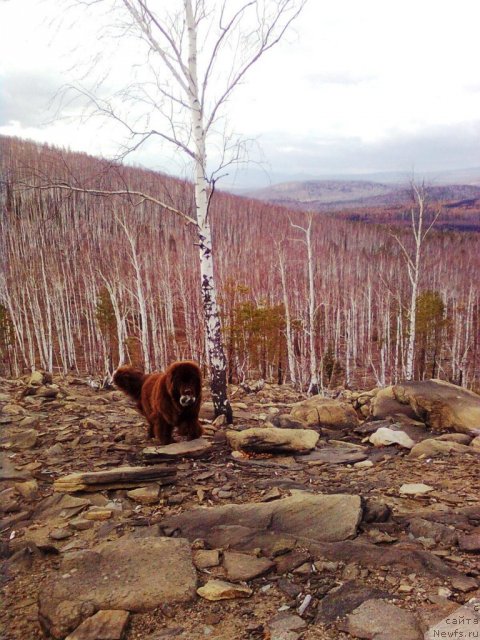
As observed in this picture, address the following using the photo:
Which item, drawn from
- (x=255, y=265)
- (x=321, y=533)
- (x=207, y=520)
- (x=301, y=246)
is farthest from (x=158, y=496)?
A: (x=301, y=246)

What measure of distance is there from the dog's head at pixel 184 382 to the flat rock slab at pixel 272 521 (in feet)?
5.79

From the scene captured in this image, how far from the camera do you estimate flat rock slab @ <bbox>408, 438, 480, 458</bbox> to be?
5.76m

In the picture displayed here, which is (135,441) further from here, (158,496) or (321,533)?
(321,533)

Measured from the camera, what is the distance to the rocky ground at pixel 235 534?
8.79ft

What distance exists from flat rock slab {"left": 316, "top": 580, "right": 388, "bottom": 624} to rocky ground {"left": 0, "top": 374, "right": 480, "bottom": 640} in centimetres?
1

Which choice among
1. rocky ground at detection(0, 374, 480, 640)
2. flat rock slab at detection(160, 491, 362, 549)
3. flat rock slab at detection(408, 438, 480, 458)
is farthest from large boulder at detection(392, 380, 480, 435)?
flat rock slab at detection(160, 491, 362, 549)

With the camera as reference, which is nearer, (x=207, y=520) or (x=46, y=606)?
(x=46, y=606)

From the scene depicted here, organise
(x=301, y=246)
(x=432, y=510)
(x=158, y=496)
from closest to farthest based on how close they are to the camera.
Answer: (x=432, y=510), (x=158, y=496), (x=301, y=246)

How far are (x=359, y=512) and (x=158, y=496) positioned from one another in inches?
74.3

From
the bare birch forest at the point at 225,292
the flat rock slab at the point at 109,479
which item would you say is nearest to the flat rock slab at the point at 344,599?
the flat rock slab at the point at 109,479

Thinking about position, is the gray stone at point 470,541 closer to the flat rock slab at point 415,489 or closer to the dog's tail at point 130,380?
the flat rock slab at point 415,489

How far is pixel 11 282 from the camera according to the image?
34438 millimetres

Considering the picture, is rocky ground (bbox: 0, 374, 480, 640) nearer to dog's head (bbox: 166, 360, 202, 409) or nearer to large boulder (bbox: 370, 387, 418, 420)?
dog's head (bbox: 166, 360, 202, 409)

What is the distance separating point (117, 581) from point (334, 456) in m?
3.52
